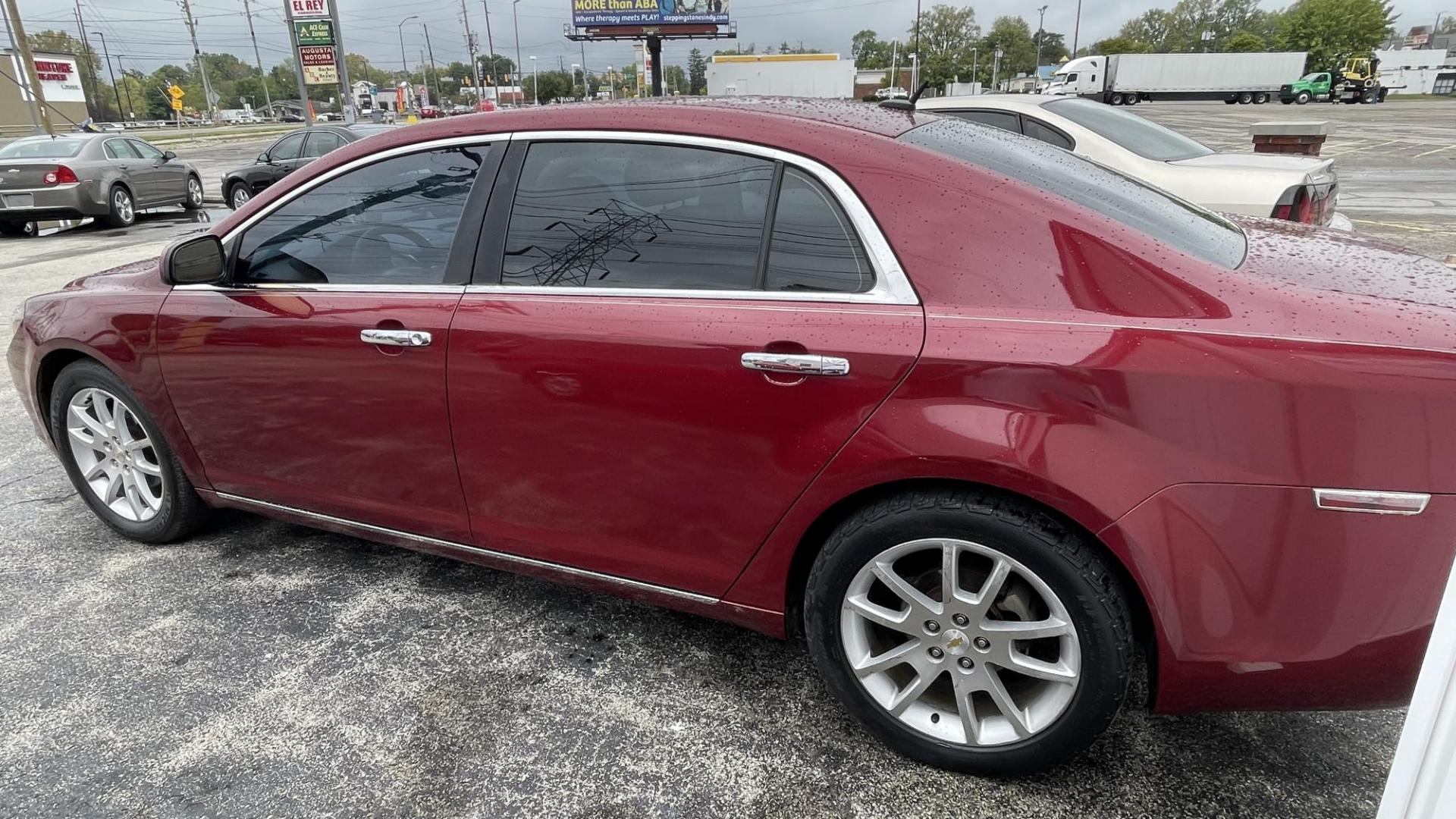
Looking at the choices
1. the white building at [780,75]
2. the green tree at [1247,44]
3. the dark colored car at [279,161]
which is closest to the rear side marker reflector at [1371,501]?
the dark colored car at [279,161]

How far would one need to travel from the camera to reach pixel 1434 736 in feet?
3.84

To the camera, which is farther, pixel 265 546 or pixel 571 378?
pixel 265 546

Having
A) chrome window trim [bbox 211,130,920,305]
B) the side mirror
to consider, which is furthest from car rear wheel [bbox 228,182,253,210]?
chrome window trim [bbox 211,130,920,305]

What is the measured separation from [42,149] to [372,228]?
14210 millimetres

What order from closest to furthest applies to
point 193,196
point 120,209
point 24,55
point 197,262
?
point 197,262, point 120,209, point 193,196, point 24,55

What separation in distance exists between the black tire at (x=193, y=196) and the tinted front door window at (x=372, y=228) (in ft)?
50.1

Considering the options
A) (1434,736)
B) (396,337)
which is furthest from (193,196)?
(1434,736)

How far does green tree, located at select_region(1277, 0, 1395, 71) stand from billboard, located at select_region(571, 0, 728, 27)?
50.7m

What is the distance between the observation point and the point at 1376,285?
187 cm

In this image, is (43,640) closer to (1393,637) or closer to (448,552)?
(448,552)

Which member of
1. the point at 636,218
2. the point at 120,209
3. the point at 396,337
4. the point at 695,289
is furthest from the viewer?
the point at 120,209

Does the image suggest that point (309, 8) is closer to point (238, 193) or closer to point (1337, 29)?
point (238, 193)

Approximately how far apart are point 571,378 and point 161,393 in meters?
1.82

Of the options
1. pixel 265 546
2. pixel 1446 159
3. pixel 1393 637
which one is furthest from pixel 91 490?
pixel 1446 159
